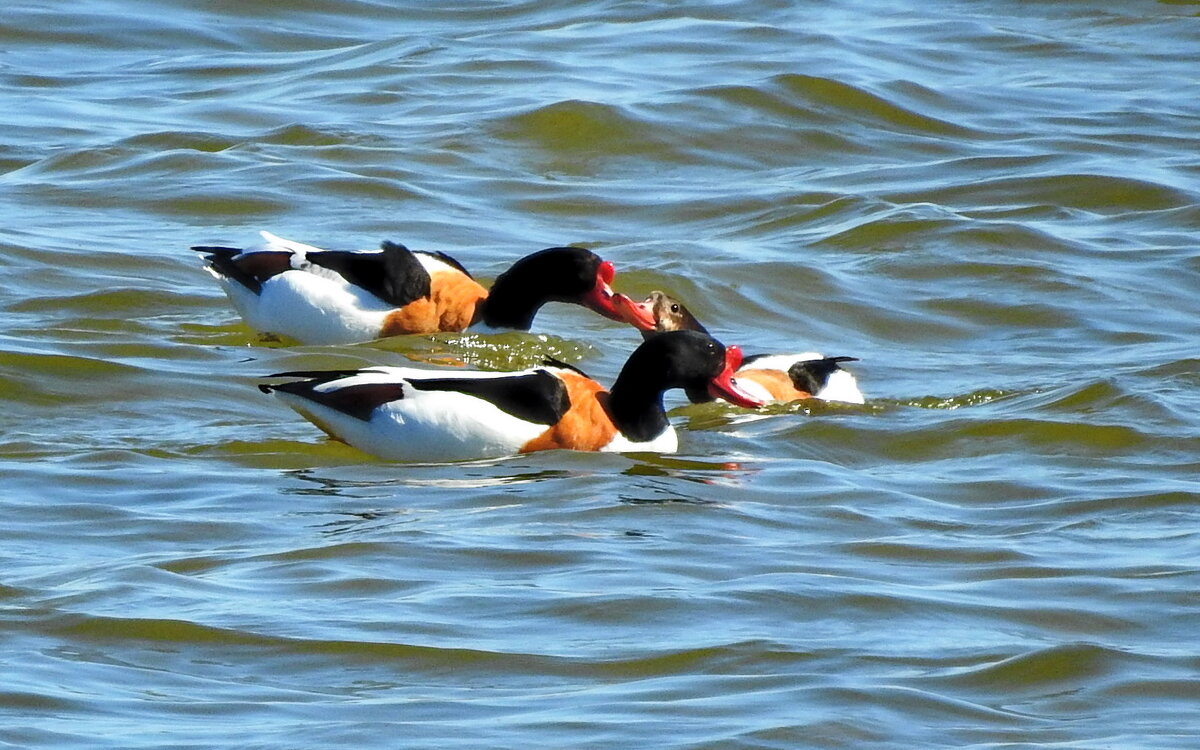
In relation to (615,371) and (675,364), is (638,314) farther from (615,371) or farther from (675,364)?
(675,364)

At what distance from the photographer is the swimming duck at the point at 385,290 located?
1160cm

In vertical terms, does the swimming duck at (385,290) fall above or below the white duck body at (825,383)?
above

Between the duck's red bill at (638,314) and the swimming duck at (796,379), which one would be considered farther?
the duck's red bill at (638,314)

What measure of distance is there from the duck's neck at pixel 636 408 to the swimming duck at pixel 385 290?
1929mm

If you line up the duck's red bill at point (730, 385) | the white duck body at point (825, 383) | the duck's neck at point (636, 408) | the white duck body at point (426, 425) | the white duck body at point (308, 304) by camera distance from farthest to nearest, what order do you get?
the white duck body at point (308, 304)
the white duck body at point (825, 383)
the duck's red bill at point (730, 385)
the duck's neck at point (636, 408)
the white duck body at point (426, 425)

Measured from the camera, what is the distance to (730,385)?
Result: 10.0m

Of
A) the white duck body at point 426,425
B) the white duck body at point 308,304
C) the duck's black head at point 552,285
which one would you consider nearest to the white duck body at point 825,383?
the duck's black head at point 552,285

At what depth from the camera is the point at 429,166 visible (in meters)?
15.7

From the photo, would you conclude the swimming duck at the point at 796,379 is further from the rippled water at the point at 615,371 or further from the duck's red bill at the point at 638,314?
the duck's red bill at the point at 638,314

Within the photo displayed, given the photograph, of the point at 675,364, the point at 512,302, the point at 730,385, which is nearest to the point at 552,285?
the point at 512,302

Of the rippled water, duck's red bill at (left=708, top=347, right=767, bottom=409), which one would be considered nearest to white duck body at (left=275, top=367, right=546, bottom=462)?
the rippled water

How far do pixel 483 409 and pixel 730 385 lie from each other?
127 cm

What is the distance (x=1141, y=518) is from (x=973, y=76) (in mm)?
11151

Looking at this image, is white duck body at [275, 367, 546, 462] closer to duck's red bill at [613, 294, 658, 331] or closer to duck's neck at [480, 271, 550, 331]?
duck's red bill at [613, 294, 658, 331]
